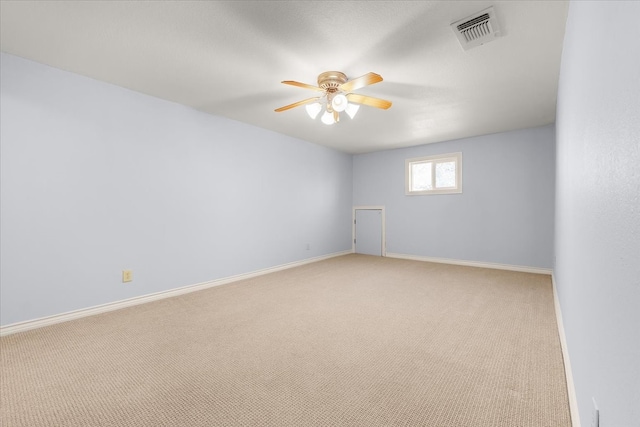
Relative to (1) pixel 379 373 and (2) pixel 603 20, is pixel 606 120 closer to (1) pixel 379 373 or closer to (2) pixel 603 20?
(2) pixel 603 20

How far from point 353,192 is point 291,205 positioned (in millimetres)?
2141

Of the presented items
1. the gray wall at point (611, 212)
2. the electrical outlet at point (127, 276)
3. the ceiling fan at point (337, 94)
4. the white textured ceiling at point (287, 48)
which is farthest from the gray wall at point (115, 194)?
the gray wall at point (611, 212)

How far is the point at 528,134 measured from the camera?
15.4ft

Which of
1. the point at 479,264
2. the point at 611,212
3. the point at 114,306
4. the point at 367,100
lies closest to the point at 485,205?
the point at 479,264

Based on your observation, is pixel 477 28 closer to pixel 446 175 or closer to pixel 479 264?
pixel 446 175

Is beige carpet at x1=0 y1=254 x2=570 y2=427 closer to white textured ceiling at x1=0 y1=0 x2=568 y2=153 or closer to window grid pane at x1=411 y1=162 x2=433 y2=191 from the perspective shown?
white textured ceiling at x1=0 y1=0 x2=568 y2=153

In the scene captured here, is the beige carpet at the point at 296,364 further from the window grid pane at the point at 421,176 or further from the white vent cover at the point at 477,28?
the window grid pane at the point at 421,176

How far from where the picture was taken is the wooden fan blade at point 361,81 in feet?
7.34

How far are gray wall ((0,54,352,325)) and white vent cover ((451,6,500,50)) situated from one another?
3.19 metres

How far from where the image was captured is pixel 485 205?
513 cm

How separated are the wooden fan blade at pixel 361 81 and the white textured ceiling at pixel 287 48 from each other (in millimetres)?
205

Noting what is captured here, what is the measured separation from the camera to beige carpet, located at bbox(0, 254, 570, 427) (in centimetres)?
149

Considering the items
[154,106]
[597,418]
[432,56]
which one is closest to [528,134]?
[432,56]

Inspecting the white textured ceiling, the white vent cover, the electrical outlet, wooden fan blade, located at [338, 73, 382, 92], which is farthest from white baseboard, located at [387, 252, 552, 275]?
the electrical outlet
